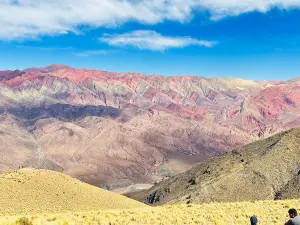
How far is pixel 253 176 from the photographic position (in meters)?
Answer: 89.8

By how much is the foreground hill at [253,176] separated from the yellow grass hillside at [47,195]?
114 ft

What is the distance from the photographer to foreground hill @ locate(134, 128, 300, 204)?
274ft

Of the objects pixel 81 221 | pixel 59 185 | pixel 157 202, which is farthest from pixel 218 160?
pixel 81 221

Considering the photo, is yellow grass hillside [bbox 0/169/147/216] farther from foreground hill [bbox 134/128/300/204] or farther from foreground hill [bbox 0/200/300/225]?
foreground hill [bbox 134/128/300/204]

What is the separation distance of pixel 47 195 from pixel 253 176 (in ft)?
172

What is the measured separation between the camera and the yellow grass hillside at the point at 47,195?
158ft

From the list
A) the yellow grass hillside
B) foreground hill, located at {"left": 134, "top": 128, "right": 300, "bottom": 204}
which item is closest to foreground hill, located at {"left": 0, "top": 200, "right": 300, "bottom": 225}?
the yellow grass hillside

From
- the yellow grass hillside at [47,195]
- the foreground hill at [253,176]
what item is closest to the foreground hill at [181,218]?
the yellow grass hillside at [47,195]

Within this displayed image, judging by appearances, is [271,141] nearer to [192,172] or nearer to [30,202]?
[192,172]

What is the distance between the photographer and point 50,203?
50750mm

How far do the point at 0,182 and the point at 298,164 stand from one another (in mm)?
63701

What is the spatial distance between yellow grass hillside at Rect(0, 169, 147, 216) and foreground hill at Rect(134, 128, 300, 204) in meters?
34.8

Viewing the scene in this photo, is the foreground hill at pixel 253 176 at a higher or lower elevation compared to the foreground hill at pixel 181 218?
lower

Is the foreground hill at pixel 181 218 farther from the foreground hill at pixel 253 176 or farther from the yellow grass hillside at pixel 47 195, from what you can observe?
the foreground hill at pixel 253 176
